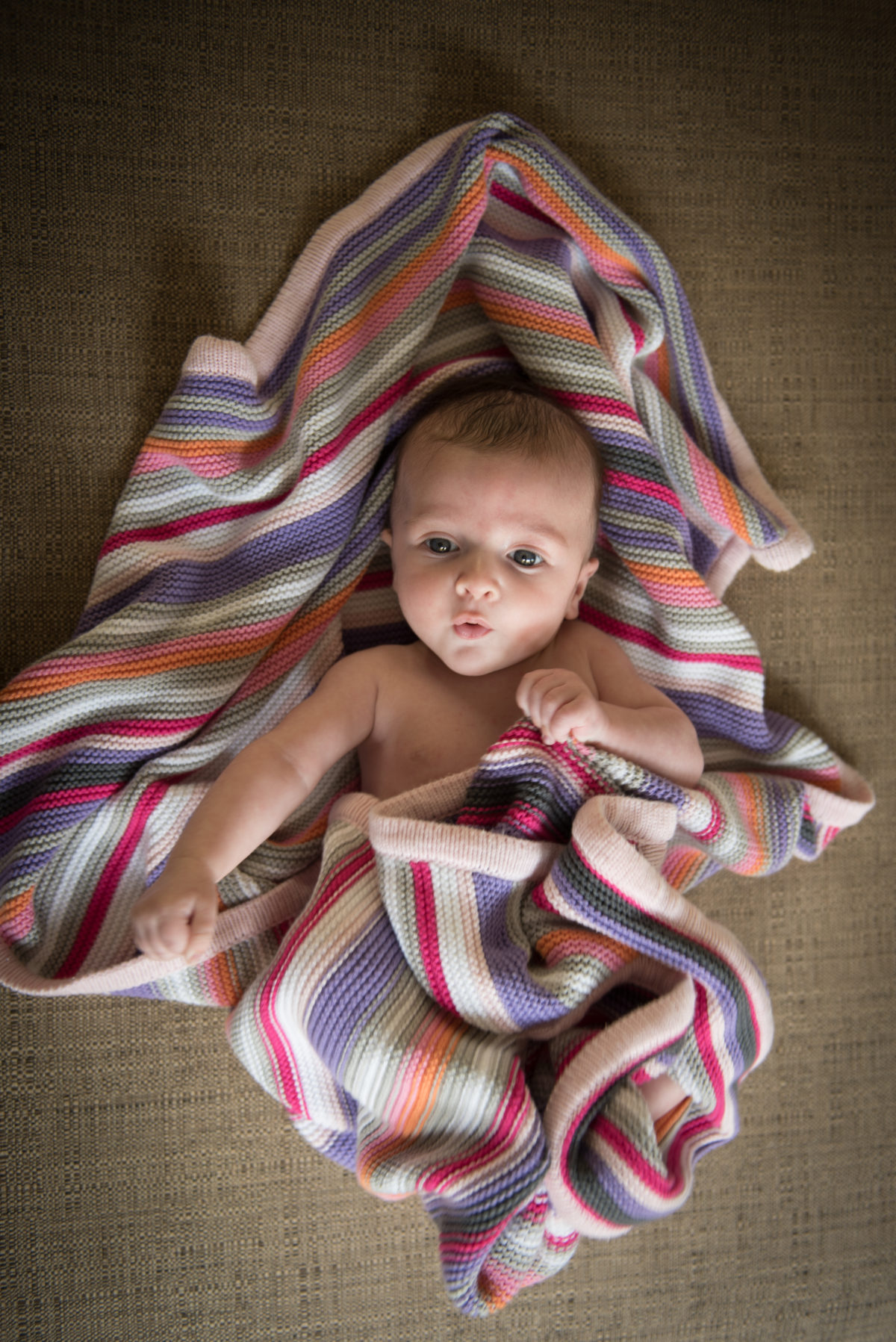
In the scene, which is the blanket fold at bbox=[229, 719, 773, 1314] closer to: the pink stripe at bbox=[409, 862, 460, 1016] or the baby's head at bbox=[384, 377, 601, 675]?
the pink stripe at bbox=[409, 862, 460, 1016]

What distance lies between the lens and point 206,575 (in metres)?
1.03

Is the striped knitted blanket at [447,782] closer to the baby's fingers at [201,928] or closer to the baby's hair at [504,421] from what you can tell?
the baby's hair at [504,421]

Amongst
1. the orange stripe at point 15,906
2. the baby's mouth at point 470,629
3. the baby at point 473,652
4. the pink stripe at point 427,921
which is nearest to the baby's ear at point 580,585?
the baby at point 473,652

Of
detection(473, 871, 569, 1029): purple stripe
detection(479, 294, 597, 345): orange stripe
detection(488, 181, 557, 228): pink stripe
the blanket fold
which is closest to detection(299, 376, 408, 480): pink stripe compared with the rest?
detection(479, 294, 597, 345): orange stripe

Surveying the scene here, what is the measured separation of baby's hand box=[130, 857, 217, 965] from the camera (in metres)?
0.74

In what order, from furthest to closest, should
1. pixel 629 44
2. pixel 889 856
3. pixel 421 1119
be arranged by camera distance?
pixel 889 856, pixel 629 44, pixel 421 1119

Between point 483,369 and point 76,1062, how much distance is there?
926 mm

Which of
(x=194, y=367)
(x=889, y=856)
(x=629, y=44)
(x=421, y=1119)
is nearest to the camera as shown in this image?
(x=421, y=1119)

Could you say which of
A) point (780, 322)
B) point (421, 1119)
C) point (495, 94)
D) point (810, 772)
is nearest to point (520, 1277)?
point (421, 1119)

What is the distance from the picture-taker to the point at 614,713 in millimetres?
936

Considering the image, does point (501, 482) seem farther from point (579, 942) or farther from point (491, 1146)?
point (491, 1146)

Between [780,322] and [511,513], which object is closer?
[511,513]

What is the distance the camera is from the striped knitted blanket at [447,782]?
87 centimetres

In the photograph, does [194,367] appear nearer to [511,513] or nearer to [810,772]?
[511,513]
